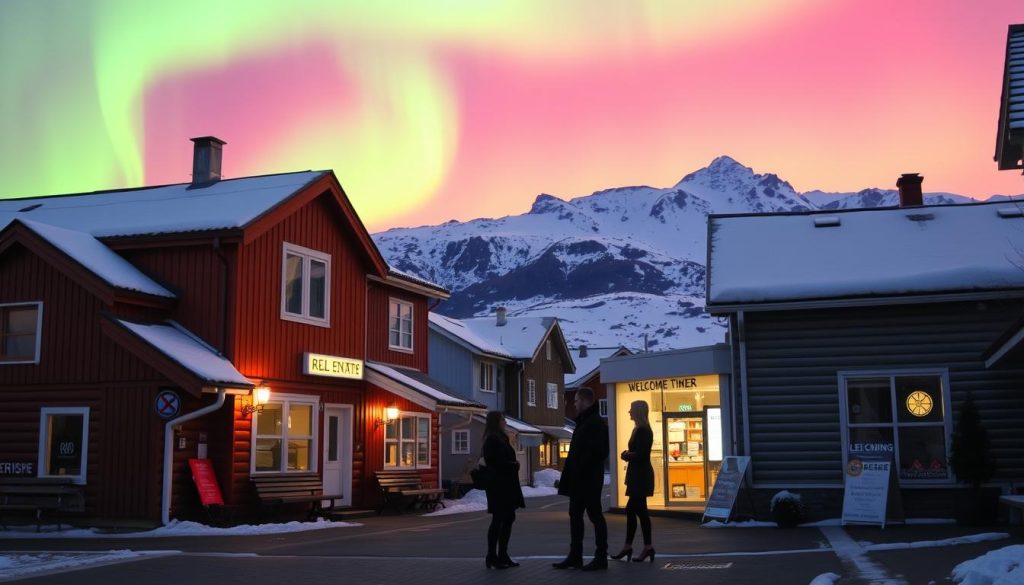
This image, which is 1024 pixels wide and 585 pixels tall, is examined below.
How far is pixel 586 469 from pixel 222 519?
10.00 metres

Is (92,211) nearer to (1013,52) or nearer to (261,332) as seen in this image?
(261,332)

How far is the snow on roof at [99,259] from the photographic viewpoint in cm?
1928

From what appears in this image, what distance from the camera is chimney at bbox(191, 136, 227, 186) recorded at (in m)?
25.2

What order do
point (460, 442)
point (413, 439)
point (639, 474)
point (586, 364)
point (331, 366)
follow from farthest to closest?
point (586, 364) < point (460, 442) < point (413, 439) < point (331, 366) < point (639, 474)

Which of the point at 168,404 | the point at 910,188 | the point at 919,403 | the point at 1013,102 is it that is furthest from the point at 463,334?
the point at 1013,102

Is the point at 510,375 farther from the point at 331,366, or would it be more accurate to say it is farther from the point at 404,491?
the point at 331,366

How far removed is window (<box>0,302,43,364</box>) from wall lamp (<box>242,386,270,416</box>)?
13.2ft

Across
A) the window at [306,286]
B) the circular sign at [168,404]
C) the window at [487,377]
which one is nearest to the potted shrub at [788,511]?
the window at [306,286]

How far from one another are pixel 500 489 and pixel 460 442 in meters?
28.2

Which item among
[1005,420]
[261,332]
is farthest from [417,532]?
[1005,420]

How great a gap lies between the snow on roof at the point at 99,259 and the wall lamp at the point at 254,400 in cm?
246

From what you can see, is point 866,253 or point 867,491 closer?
point 867,491

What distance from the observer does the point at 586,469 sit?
1157 centimetres

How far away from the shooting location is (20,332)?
20.4m
